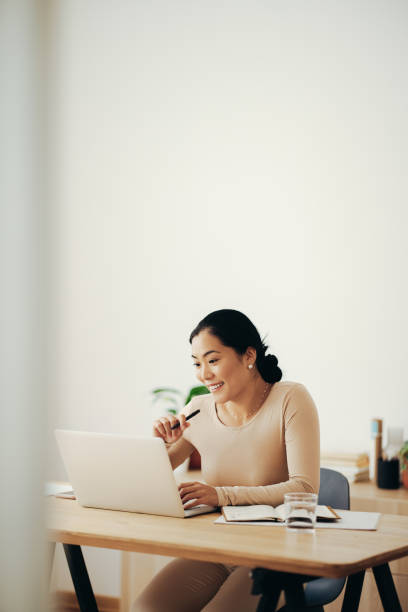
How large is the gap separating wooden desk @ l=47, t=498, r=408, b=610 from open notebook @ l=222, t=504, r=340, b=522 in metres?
0.04

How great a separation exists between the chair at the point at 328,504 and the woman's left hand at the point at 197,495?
293 mm

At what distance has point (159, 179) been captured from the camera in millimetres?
3436

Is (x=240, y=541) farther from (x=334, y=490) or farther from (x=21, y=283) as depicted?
(x=21, y=283)

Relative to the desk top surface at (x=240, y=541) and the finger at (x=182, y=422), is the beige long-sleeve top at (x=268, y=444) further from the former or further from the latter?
the desk top surface at (x=240, y=541)

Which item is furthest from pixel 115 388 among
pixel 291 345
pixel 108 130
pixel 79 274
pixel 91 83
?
pixel 91 83

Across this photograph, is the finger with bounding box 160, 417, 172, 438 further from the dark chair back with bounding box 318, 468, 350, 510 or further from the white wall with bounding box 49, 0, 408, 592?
the white wall with bounding box 49, 0, 408, 592

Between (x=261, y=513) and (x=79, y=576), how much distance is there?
485mm

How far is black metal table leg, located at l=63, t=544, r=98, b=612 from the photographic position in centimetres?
172

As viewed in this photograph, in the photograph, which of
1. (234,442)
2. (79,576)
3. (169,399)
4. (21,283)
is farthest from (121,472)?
(169,399)

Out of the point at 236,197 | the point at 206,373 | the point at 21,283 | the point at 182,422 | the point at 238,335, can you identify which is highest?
the point at 236,197

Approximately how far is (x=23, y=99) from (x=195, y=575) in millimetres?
1578

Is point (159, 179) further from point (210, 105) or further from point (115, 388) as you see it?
point (115, 388)

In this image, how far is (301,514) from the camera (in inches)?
58.9

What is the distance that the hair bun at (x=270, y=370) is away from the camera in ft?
6.73
